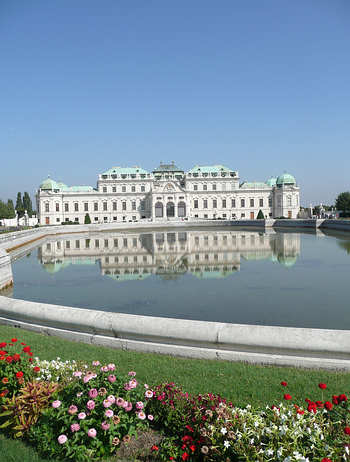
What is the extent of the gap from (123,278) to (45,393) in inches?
504

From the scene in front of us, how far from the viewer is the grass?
5.11 metres

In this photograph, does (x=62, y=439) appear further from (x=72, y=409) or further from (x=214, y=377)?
(x=214, y=377)

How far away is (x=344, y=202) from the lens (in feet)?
252

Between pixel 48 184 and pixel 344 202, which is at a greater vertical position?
pixel 48 184

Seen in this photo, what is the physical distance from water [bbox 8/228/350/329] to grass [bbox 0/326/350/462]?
12.9 feet

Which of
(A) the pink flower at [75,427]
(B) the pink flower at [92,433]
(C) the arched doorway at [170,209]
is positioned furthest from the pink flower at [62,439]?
(C) the arched doorway at [170,209]

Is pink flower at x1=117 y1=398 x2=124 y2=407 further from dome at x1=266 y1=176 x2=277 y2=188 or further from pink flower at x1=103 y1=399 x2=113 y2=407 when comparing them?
dome at x1=266 y1=176 x2=277 y2=188

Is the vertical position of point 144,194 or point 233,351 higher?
point 144,194

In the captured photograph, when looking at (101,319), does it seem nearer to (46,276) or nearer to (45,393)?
(45,393)

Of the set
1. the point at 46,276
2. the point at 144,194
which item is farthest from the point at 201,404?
the point at 144,194

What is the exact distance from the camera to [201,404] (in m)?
4.49

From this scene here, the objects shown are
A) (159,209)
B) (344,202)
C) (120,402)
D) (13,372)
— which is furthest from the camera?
(159,209)

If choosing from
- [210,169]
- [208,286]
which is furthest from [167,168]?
[208,286]

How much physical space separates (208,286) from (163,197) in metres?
89.6
